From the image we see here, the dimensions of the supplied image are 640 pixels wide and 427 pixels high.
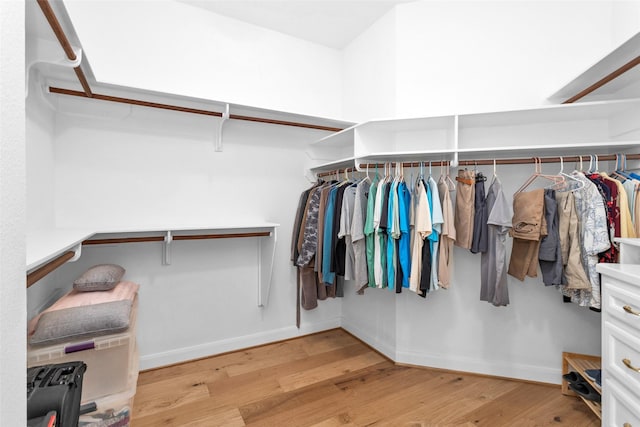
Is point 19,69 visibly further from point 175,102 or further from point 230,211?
point 230,211

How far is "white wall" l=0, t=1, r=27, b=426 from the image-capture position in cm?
53

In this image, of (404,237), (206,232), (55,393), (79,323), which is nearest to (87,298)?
(79,323)

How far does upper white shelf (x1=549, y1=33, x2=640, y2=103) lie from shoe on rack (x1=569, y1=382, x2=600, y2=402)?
5.69 feet

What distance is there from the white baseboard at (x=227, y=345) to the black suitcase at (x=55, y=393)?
1.34m

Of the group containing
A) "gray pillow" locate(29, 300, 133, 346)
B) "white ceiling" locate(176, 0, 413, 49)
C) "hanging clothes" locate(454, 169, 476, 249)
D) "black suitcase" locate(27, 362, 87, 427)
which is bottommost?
"black suitcase" locate(27, 362, 87, 427)

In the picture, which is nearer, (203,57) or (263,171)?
(203,57)

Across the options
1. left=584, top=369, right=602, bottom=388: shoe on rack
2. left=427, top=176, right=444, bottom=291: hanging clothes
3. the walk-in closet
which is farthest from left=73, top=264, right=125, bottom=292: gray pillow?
left=584, top=369, right=602, bottom=388: shoe on rack

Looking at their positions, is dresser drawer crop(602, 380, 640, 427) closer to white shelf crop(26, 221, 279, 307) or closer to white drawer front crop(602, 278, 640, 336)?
white drawer front crop(602, 278, 640, 336)

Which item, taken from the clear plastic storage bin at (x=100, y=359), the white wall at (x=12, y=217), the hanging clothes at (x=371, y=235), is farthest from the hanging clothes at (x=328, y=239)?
the white wall at (x=12, y=217)

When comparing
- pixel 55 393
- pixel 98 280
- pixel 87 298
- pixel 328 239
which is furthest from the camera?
pixel 328 239

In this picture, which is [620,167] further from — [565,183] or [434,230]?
[434,230]

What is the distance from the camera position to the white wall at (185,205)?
1.98 metres

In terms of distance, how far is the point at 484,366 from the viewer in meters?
2.16

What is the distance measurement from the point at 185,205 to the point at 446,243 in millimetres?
1868
